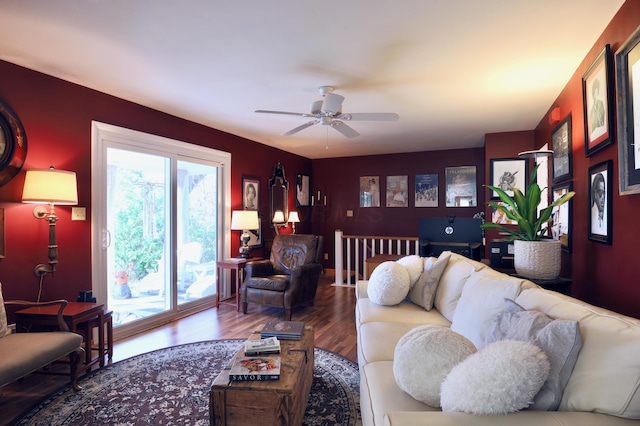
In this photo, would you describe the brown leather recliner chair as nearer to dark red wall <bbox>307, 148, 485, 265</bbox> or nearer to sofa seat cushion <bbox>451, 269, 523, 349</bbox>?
sofa seat cushion <bbox>451, 269, 523, 349</bbox>

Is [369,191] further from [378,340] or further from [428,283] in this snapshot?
[378,340]

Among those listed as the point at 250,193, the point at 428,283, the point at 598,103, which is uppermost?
the point at 598,103

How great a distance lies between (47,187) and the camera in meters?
2.52

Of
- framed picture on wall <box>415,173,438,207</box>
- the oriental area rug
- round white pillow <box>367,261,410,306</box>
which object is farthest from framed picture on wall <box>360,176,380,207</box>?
the oriental area rug

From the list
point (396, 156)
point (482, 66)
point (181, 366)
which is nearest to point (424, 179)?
point (396, 156)

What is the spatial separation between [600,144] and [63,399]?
12.6 ft

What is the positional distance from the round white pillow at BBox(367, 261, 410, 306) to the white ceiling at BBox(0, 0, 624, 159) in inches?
65.0

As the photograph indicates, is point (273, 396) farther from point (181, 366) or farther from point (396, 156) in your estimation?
point (396, 156)

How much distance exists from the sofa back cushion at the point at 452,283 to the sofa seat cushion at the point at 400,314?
79 mm

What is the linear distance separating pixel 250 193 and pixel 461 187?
3.95m

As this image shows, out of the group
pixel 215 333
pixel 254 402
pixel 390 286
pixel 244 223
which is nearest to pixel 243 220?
pixel 244 223

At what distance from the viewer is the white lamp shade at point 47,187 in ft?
8.16

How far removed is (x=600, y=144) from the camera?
210 centimetres

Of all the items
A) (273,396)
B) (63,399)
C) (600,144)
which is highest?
(600,144)
